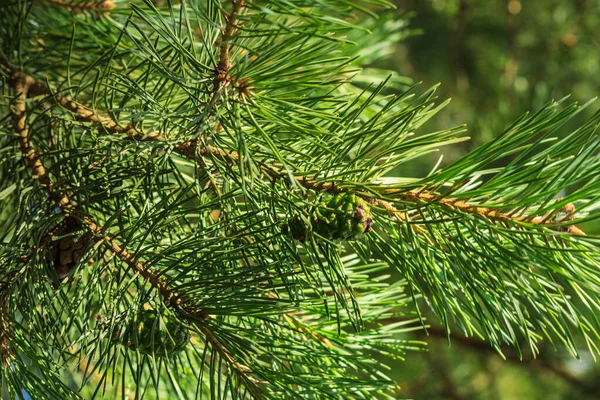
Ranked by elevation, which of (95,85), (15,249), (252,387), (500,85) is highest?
(500,85)

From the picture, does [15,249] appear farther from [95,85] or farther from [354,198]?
[354,198]

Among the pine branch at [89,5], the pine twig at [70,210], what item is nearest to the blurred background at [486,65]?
the pine branch at [89,5]

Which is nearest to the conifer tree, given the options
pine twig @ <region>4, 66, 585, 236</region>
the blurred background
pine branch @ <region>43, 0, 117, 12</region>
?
pine twig @ <region>4, 66, 585, 236</region>

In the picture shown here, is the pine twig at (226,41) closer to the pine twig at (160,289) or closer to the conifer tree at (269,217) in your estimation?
the conifer tree at (269,217)

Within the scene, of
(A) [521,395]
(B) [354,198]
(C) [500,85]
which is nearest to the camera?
(B) [354,198]

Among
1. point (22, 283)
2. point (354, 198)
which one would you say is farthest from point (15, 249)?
point (354, 198)

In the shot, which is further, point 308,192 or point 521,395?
point 521,395

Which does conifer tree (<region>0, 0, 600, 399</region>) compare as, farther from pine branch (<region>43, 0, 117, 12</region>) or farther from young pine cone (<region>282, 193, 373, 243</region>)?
pine branch (<region>43, 0, 117, 12</region>)
